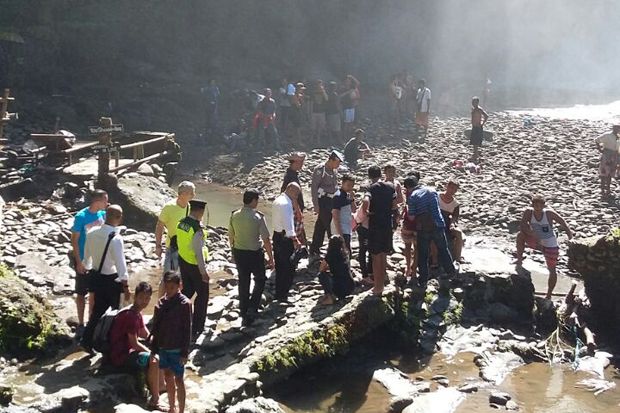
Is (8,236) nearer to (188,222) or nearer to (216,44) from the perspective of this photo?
(188,222)

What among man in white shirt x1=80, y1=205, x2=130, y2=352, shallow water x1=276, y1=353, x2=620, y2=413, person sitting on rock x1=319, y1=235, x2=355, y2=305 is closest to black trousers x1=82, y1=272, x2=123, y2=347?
man in white shirt x1=80, y1=205, x2=130, y2=352

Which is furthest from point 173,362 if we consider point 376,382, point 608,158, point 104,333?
point 608,158

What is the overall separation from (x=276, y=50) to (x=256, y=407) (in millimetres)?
31340

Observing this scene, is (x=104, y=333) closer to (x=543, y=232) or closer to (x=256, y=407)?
(x=256, y=407)

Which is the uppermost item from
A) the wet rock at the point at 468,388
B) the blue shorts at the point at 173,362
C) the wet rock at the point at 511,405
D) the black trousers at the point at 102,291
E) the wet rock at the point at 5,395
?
the black trousers at the point at 102,291

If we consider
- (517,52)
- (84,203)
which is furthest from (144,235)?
(517,52)

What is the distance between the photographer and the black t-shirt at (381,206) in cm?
980

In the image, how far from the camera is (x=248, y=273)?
9070 mm

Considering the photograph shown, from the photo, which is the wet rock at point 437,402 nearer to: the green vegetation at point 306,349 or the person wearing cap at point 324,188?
the green vegetation at point 306,349

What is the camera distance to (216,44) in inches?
1377

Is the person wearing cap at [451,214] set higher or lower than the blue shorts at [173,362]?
higher

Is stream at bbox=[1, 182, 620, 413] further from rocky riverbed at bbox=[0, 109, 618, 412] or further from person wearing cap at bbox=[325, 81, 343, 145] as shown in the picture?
person wearing cap at bbox=[325, 81, 343, 145]

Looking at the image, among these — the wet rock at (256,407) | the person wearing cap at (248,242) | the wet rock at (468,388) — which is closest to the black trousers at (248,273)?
the person wearing cap at (248,242)

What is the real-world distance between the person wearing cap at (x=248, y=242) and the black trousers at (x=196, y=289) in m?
0.71
